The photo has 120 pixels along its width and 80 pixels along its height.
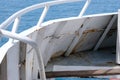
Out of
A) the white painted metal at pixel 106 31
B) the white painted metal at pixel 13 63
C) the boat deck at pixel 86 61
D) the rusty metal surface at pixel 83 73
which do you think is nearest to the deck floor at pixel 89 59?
the boat deck at pixel 86 61

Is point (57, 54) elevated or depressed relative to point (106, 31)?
depressed

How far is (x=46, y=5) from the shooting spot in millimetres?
4207

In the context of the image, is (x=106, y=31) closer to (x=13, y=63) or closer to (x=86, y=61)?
(x=86, y=61)

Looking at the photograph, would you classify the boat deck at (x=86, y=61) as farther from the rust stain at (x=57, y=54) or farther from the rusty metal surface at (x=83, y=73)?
the rusty metal surface at (x=83, y=73)

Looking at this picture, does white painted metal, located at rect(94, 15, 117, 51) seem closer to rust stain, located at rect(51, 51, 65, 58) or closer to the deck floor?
the deck floor

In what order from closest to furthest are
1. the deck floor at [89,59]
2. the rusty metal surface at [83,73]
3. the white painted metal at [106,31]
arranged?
the rusty metal surface at [83,73]
the deck floor at [89,59]
the white painted metal at [106,31]

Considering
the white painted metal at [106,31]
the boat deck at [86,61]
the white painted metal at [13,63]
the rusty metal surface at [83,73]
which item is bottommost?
the white painted metal at [13,63]

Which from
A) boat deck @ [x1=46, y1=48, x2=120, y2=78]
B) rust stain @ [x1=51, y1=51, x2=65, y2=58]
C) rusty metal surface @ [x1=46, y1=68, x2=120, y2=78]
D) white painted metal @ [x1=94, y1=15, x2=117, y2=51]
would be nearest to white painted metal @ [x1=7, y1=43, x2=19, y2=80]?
rusty metal surface @ [x1=46, y1=68, x2=120, y2=78]

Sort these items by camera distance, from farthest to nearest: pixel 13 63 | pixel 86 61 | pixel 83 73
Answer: pixel 86 61 < pixel 83 73 < pixel 13 63

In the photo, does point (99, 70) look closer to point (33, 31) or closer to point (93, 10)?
point (33, 31)

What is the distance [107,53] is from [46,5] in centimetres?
180

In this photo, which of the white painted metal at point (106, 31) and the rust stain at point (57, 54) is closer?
the rust stain at point (57, 54)

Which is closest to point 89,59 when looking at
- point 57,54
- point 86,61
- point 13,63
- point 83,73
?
point 86,61

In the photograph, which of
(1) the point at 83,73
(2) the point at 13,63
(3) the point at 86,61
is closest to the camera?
(2) the point at 13,63
